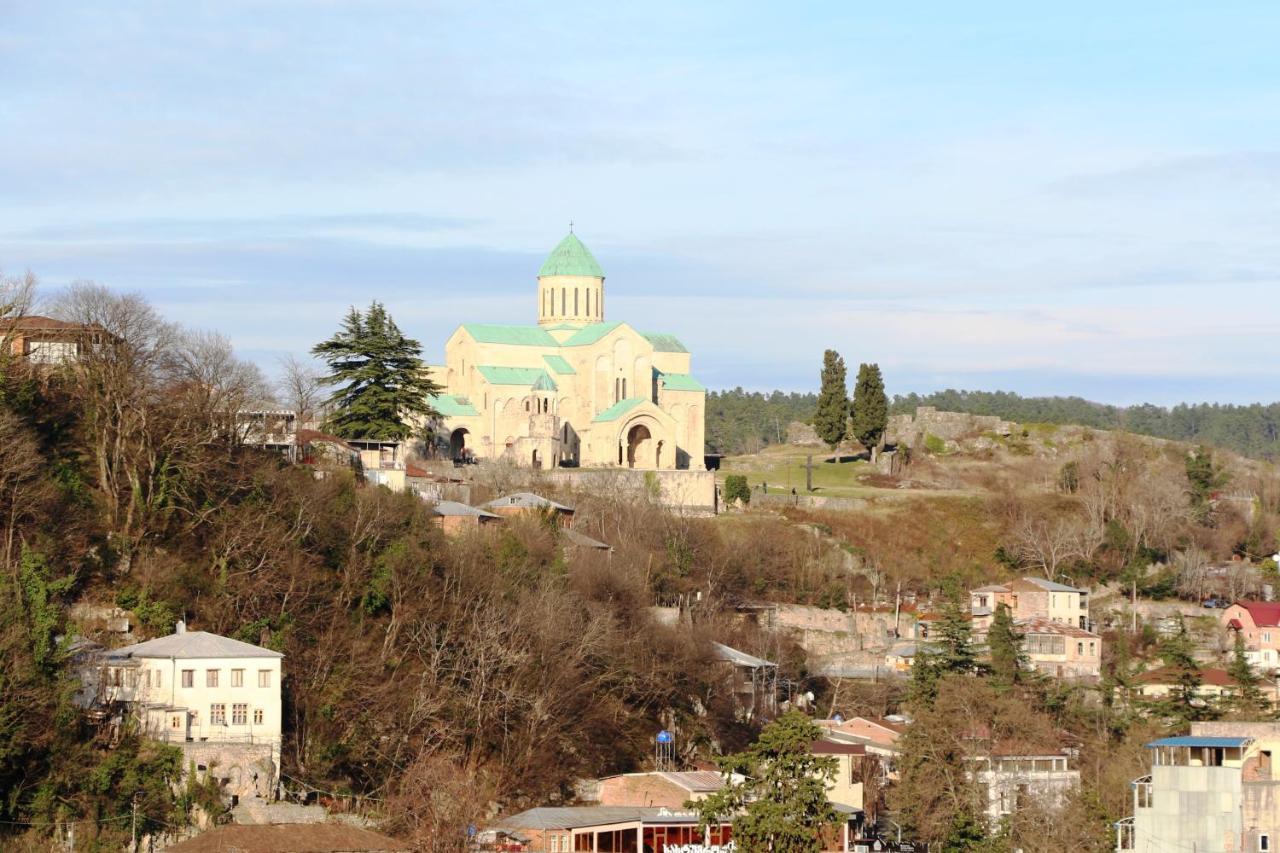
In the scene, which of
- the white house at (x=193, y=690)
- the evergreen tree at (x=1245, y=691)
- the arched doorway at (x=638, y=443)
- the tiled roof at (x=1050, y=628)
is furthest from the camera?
the arched doorway at (x=638, y=443)

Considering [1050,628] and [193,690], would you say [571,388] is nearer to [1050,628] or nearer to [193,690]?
[1050,628]

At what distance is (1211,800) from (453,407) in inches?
1738

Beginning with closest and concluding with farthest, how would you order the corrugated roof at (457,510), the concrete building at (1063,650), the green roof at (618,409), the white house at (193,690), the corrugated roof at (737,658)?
1. the white house at (193,690)
2. the corrugated roof at (737,658)
3. the corrugated roof at (457,510)
4. the concrete building at (1063,650)
5. the green roof at (618,409)

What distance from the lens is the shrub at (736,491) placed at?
80875mm

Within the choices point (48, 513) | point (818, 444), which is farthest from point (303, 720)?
point (818, 444)

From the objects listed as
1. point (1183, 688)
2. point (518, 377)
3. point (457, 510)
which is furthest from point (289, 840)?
point (518, 377)

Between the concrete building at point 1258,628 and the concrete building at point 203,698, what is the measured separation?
3880cm

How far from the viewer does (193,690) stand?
140 feet

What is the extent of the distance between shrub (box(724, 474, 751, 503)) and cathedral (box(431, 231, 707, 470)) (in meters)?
2.74

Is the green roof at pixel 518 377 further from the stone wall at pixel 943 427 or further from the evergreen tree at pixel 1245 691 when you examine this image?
the evergreen tree at pixel 1245 691

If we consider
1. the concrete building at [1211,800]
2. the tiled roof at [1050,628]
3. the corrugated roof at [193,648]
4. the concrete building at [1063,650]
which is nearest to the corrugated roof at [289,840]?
the corrugated roof at [193,648]

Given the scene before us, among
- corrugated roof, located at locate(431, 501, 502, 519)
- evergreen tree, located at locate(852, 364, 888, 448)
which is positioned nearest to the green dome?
evergreen tree, located at locate(852, 364, 888, 448)

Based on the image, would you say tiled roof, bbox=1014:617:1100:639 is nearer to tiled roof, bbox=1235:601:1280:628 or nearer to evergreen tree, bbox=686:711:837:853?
tiled roof, bbox=1235:601:1280:628

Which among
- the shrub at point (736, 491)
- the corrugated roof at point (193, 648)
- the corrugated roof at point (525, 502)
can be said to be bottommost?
the corrugated roof at point (193, 648)
